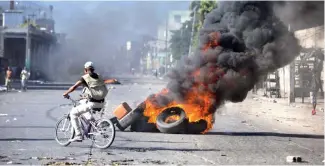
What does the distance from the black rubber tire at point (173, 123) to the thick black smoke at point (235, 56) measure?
28 centimetres

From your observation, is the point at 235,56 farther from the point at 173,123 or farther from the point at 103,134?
the point at 103,134

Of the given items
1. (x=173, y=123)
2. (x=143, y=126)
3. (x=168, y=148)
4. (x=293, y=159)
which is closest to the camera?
(x=293, y=159)

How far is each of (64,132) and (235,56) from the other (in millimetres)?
5040

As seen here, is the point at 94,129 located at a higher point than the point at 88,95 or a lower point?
lower

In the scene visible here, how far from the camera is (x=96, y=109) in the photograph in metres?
10.7

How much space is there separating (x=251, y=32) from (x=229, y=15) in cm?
81

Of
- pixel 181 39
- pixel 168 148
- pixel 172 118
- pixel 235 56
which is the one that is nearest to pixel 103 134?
pixel 168 148

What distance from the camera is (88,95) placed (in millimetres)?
10648

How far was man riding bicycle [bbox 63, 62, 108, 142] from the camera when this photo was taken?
418 inches

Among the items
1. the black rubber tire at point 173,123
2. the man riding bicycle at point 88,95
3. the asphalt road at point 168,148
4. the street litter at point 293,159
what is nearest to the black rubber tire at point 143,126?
the black rubber tire at point 173,123

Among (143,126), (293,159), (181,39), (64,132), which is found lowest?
(293,159)

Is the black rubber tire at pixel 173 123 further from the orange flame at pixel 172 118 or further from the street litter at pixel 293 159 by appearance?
the street litter at pixel 293 159

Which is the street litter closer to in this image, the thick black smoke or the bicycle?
the bicycle

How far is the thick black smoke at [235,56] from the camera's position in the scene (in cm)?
1395
